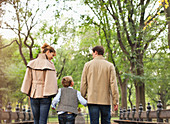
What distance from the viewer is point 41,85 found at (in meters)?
5.59

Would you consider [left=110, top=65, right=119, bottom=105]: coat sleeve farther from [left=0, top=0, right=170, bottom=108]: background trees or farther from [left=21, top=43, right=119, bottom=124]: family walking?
[left=0, top=0, right=170, bottom=108]: background trees

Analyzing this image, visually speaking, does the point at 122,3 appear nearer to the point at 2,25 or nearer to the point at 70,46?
the point at 2,25

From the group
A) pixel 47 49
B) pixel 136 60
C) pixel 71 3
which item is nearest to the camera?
pixel 47 49

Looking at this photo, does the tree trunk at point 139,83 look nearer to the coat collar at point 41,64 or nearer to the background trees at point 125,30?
the background trees at point 125,30

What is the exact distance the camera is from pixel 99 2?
18703mm

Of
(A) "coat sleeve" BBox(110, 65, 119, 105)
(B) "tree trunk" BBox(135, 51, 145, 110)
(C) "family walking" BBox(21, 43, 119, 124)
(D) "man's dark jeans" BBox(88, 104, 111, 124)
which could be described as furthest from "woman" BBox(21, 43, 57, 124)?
(B) "tree trunk" BBox(135, 51, 145, 110)

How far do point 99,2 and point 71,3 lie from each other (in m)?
3.73

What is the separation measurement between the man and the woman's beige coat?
0.66m

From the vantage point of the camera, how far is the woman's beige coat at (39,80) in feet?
18.0

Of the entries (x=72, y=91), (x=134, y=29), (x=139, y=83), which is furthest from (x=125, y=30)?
(x=72, y=91)

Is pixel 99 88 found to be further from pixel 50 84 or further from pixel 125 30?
pixel 125 30

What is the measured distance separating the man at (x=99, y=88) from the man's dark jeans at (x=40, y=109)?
73 cm

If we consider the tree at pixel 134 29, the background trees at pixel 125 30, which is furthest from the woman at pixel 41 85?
the tree at pixel 134 29

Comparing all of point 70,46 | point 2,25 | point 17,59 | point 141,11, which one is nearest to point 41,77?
point 141,11
